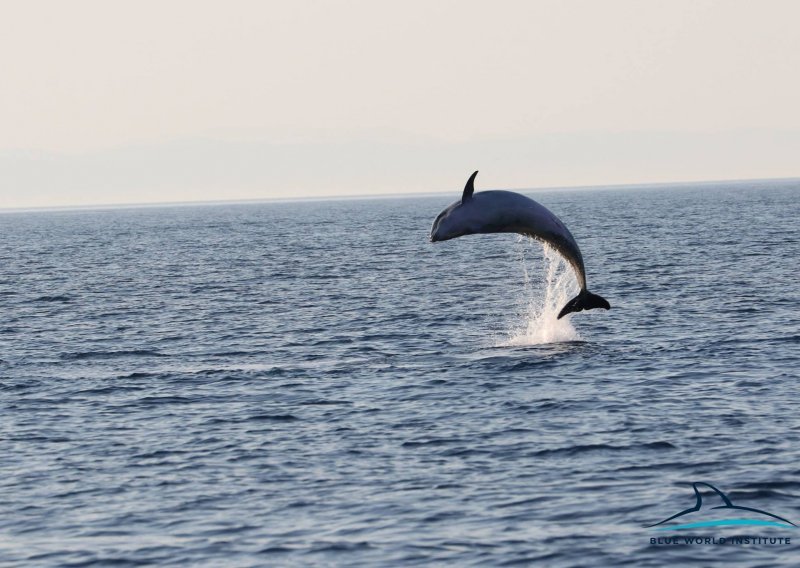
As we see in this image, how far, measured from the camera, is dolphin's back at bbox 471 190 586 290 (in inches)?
1156

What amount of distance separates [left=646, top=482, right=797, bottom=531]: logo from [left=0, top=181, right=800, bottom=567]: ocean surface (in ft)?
0.56

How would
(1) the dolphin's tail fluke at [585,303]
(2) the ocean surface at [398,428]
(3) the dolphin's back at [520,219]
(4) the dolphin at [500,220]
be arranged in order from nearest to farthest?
(2) the ocean surface at [398,428] → (4) the dolphin at [500,220] → (3) the dolphin's back at [520,219] → (1) the dolphin's tail fluke at [585,303]

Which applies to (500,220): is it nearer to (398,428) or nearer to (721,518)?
(398,428)

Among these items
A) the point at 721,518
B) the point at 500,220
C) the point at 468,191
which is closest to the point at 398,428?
the point at 500,220

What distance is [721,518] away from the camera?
2352 centimetres

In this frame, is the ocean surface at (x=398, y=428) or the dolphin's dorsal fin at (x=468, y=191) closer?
the ocean surface at (x=398, y=428)

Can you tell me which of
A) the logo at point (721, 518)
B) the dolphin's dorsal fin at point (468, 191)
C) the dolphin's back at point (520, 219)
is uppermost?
the dolphin's dorsal fin at point (468, 191)

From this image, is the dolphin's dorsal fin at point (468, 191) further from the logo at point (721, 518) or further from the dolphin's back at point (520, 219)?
the logo at point (721, 518)

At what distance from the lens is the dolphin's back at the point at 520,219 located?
29.4 m

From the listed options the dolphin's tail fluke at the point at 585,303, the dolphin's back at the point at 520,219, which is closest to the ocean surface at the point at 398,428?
the dolphin's tail fluke at the point at 585,303

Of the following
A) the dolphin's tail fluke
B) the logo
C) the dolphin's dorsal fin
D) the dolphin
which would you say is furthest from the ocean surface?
the dolphin's dorsal fin

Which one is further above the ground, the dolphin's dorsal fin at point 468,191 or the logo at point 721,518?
the dolphin's dorsal fin at point 468,191

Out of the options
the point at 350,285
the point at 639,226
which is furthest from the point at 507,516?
the point at 639,226

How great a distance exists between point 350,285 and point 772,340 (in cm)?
3617
